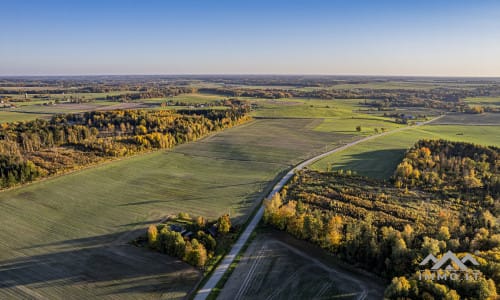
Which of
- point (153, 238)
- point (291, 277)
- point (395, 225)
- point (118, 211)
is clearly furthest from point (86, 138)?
point (395, 225)

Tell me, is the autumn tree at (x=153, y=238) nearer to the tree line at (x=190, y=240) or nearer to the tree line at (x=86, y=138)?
the tree line at (x=190, y=240)

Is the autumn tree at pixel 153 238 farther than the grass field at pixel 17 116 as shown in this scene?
No

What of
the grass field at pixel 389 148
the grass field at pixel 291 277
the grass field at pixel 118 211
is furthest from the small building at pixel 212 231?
the grass field at pixel 389 148

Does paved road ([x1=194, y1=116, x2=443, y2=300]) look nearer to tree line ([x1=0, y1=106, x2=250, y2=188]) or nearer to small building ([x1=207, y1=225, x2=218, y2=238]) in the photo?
small building ([x1=207, y1=225, x2=218, y2=238])

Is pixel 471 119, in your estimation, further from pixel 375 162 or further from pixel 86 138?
pixel 86 138

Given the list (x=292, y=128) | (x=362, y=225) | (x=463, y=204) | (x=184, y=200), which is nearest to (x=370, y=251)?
(x=362, y=225)

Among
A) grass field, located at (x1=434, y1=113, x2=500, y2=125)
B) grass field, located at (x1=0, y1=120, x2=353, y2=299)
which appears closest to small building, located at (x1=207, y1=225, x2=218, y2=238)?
grass field, located at (x1=0, y1=120, x2=353, y2=299)
